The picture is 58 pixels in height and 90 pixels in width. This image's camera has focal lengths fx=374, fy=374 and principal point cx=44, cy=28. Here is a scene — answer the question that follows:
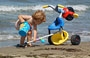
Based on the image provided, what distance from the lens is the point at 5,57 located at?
7145mm

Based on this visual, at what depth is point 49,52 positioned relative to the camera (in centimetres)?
774

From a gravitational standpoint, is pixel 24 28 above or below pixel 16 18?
above

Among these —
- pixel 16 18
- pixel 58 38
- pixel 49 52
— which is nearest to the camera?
pixel 49 52

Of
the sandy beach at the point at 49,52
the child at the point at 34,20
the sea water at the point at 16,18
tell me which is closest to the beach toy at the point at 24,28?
the child at the point at 34,20

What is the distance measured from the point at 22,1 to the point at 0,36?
11554 mm

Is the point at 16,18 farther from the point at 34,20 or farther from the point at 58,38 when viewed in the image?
the point at 34,20

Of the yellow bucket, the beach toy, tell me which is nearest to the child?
the beach toy

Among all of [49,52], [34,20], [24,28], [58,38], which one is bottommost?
[49,52]

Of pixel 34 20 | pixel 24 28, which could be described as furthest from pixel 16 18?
pixel 24 28

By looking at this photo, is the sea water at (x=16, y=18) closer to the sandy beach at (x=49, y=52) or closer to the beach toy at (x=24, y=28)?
the beach toy at (x=24, y=28)

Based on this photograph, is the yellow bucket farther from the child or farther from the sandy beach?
the child

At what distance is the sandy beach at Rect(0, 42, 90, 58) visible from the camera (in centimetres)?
736

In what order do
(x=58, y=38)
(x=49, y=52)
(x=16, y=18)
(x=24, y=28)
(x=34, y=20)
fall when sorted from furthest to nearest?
(x=16, y=18)
(x=58, y=38)
(x=34, y=20)
(x=24, y=28)
(x=49, y=52)

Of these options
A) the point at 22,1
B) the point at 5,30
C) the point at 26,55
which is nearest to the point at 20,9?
the point at 22,1
